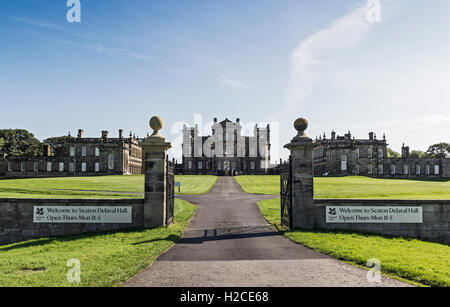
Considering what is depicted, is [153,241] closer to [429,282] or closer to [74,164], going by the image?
[429,282]

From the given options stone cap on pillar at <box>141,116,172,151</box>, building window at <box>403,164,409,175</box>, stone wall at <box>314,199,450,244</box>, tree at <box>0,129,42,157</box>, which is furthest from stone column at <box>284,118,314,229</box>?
tree at <box>0,129,42,157</box>

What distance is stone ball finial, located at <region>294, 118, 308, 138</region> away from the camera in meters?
11.4

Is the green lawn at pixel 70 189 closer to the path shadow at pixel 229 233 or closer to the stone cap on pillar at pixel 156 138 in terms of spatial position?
the stone cap on pillar at pixel 156 138

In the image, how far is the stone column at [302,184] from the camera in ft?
36.4

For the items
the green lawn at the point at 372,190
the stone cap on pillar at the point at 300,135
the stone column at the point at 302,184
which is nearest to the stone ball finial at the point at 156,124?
the stone cap on pillar at the point at 300,135

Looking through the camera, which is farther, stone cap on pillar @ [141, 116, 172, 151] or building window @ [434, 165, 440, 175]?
building window @ [434, 165, 440, 175]

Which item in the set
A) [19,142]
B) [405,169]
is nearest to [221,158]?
[405,169]

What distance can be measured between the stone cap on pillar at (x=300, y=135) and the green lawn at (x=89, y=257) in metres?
5.53

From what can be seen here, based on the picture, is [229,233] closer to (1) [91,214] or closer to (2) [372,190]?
(1) [91,214]

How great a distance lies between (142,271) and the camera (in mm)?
6344

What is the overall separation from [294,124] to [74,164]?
6579 cm

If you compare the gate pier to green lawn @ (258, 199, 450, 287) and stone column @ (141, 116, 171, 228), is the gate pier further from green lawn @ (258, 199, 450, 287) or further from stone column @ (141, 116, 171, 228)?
green lawn @ (258, 199, 450, 287)

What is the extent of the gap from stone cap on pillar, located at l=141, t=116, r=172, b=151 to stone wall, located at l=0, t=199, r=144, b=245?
221cm
